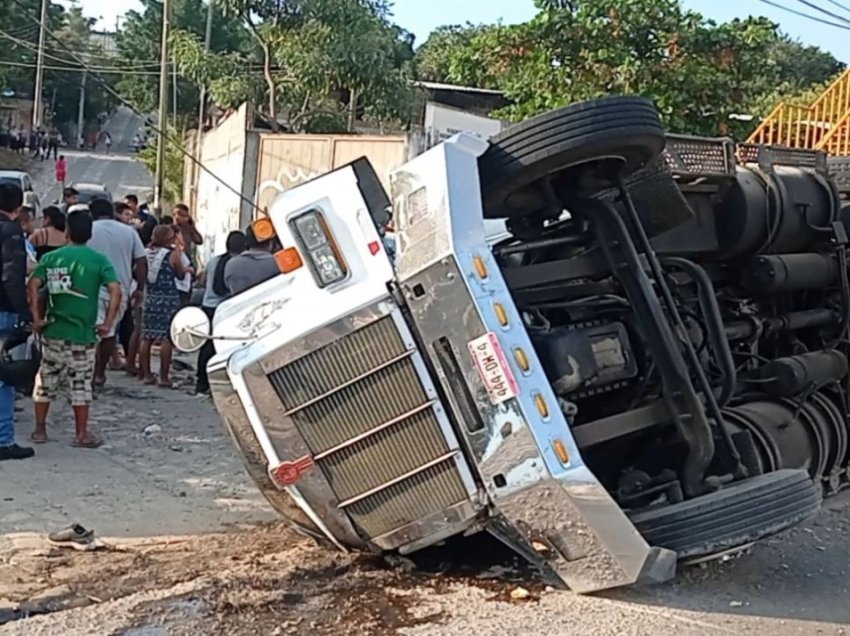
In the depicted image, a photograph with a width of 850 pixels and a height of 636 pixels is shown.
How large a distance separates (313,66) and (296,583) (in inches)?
783

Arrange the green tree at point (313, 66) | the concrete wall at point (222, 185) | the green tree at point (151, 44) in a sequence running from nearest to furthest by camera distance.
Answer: the concrete wall at point (222, 185) < the green tree at point (313, 66) < the green tree at point (151, 44)

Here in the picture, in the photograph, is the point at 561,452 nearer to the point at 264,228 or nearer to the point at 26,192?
the point at 264,228

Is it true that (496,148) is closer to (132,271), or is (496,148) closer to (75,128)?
(132,271)

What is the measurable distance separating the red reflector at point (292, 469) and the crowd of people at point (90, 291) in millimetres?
1664

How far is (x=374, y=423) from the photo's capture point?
4812 mm

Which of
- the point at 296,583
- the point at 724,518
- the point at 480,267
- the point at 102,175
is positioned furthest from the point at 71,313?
the point at 102,175

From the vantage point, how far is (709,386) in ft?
17.9

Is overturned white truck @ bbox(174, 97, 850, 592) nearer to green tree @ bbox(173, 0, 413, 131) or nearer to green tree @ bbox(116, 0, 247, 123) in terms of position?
green tree @ bbox(173, 0, 413, 131)

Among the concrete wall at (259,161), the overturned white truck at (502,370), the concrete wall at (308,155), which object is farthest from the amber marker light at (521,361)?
the concrete wall at (308,155)

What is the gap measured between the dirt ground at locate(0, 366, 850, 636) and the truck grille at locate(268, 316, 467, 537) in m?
0.46

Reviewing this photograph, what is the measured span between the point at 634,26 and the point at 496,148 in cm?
1623

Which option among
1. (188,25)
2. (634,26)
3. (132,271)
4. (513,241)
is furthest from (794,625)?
(188,25)

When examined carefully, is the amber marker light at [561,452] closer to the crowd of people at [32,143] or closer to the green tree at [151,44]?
the green tree at [151,44]

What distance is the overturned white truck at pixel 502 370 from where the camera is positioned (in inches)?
181
